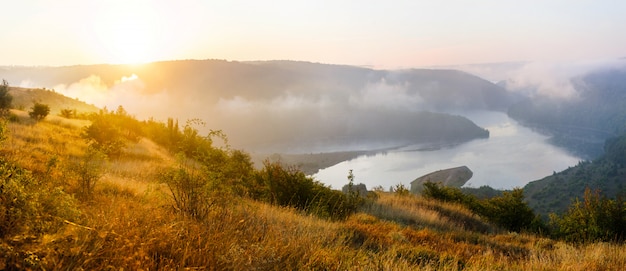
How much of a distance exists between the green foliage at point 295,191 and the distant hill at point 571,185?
366 ft

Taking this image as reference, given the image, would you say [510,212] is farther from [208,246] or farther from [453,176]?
[453,176]

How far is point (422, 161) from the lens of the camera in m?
197

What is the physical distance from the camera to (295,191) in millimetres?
11906

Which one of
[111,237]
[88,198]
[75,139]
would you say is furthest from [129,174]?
[111,237]

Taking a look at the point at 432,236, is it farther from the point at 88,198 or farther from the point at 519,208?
the point at 519,208

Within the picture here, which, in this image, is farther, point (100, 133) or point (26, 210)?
point (100, 133)

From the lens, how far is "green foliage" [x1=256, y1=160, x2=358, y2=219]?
11.6 meters

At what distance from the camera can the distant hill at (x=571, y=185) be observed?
11588 centimetres

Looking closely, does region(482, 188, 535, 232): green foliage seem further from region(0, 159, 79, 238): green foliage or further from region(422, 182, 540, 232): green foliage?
region(0, 159, 79, 238): green foliage

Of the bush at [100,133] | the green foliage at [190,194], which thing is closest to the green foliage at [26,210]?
the green foliage at [190,194]

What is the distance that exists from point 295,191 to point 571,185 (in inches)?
5807

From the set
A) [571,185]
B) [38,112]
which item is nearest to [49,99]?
[38,112]

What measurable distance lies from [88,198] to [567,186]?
153 m

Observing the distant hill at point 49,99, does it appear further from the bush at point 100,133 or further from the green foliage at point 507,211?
the green foliage at point 507,211
